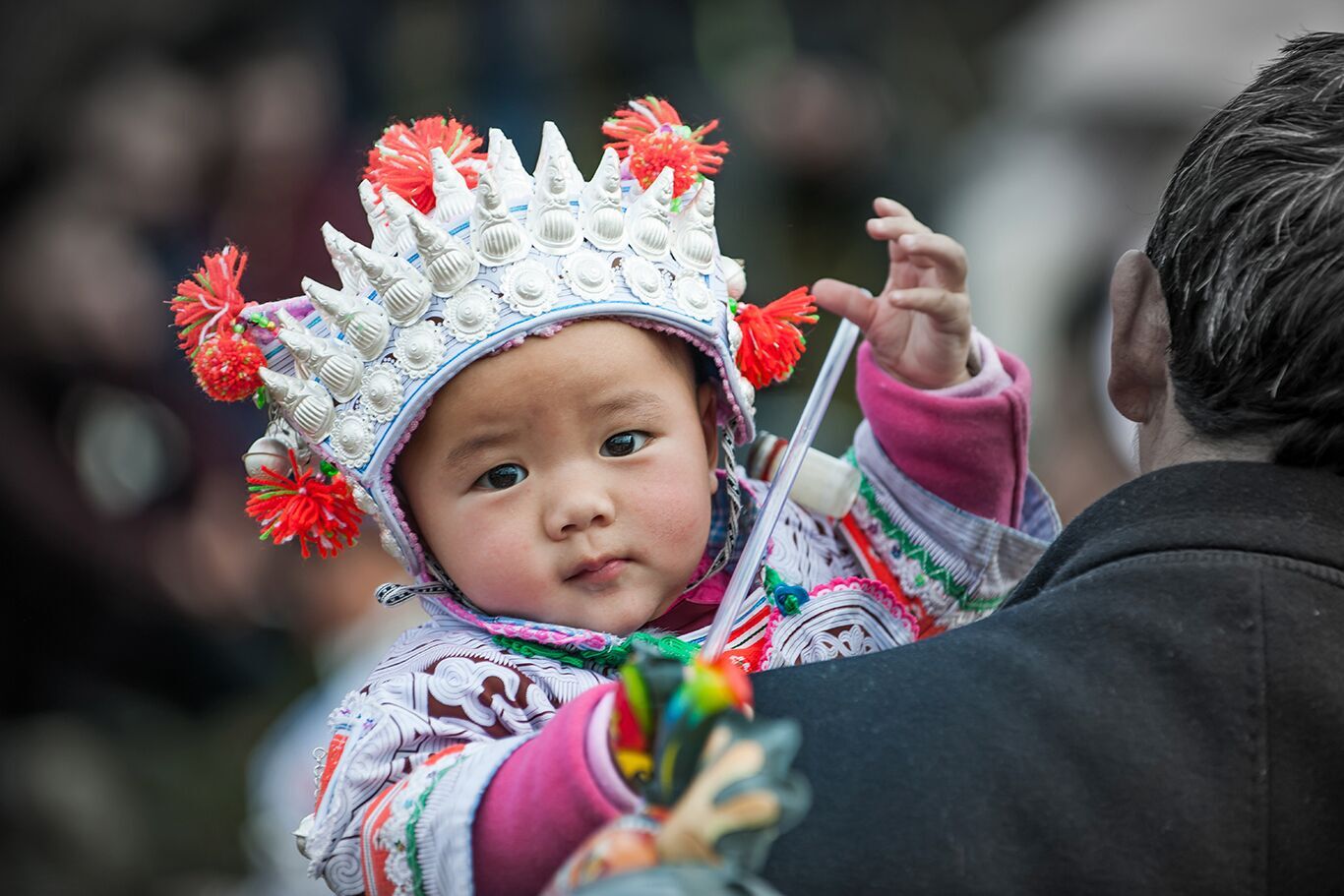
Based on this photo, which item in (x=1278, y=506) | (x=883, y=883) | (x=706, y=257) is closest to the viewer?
(x=883, y=883)

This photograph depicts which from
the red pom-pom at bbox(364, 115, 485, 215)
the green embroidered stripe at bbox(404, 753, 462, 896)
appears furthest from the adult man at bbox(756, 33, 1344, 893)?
the red pom-pom at bbox(364, 115, 485, 215)

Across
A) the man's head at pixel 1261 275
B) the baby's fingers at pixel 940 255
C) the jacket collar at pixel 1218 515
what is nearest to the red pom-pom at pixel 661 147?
the baby's fingers at pixel 940 255

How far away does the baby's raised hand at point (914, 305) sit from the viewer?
2.02 meters

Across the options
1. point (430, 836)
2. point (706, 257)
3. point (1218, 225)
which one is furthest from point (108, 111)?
point (1218, 225)

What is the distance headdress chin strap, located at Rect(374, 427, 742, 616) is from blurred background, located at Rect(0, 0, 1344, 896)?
1.55m

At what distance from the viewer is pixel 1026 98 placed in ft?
16.5

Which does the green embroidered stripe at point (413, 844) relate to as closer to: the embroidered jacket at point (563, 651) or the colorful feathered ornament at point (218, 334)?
the embroidered jacket at point (563, 651)

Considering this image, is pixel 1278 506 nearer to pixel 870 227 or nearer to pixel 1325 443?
pixel 1325 443

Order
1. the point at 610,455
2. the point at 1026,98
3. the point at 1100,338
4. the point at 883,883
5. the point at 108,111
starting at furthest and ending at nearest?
the point at 1026,98 < the point at 1100,338 < the point at 108,111 < the point at 610,455 < the point at 883,883

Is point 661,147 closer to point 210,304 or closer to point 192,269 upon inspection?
point 210,304

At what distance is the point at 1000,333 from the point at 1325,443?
354 cm

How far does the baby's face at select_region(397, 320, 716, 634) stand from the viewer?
5.67ft

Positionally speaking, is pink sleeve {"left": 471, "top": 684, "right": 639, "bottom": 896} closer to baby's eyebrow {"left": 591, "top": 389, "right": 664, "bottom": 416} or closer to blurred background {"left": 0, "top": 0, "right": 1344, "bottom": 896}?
baby's eyebrow {"left": 591, "top": 389, "right": 664, "bottom": 416}

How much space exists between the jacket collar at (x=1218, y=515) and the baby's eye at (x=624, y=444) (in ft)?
1.87
